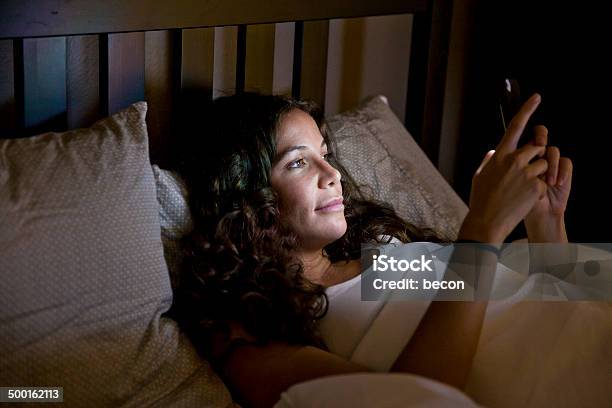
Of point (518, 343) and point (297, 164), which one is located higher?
point (297, 164)

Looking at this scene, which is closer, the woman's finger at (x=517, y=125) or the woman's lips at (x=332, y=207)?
the woman's finger at (x=517, y=125)

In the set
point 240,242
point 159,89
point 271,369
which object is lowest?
point 271,369

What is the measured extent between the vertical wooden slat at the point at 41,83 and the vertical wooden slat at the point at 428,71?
100 centimetres

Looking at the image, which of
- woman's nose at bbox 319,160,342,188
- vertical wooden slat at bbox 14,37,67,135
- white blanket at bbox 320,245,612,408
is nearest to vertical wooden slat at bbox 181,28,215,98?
vertical wooden slat at bbox 14,37,67,135

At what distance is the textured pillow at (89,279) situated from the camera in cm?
107

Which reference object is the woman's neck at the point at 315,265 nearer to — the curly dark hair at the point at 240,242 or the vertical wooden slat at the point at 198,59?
the curly dark hair at the point at 240,242

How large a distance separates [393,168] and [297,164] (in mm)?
433

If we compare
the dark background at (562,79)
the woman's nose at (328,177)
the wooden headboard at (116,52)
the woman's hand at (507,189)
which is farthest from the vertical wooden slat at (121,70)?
the dark background at (562,79)

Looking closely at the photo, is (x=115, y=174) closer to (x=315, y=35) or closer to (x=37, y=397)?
(x=37, y=397)

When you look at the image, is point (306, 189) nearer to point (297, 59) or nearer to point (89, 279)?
point (89, 279)

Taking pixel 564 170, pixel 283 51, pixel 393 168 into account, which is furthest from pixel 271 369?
pixel 283 51

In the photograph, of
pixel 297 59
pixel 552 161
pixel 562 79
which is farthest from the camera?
pixel 562 79

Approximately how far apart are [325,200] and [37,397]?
558mm

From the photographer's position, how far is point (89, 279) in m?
1.13
